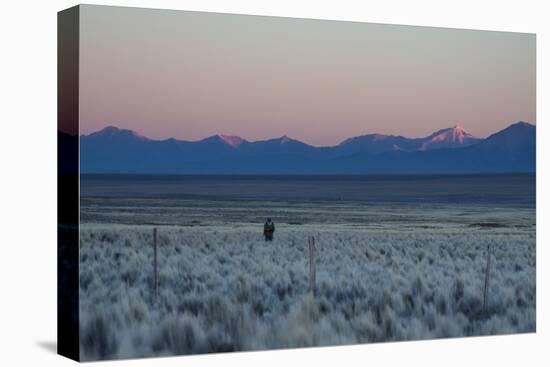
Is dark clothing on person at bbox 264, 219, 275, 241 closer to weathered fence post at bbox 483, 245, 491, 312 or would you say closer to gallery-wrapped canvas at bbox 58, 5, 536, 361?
gallery-wrapped canvas at bbox 58, 5, 536, 361

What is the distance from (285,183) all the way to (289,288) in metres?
1.58

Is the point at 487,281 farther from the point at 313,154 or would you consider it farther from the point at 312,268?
the point at 313,154

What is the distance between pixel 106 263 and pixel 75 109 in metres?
2.21

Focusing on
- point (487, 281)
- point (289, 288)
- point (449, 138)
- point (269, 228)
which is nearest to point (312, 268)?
point (289, 288)

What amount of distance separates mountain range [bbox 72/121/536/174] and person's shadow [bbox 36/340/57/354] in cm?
277

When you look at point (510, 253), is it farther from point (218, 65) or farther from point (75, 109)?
point (75, 109)

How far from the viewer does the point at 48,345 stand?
19.8 m

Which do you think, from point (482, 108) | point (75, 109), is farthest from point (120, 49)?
point (482, 108)

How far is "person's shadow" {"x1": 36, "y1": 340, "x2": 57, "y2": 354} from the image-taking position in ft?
63.7

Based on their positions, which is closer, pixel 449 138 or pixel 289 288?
→ pixel 289 288

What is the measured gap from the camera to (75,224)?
18344mm

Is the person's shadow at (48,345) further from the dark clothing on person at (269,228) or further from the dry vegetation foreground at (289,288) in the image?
the dark clothing on person at (269,228)

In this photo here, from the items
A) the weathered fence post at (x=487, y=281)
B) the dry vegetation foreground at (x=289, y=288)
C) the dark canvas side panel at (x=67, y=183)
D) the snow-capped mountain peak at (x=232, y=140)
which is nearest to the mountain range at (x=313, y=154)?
the snow-capped mountain peak at (x=232, y=140)

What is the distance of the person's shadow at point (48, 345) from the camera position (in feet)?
63.7
